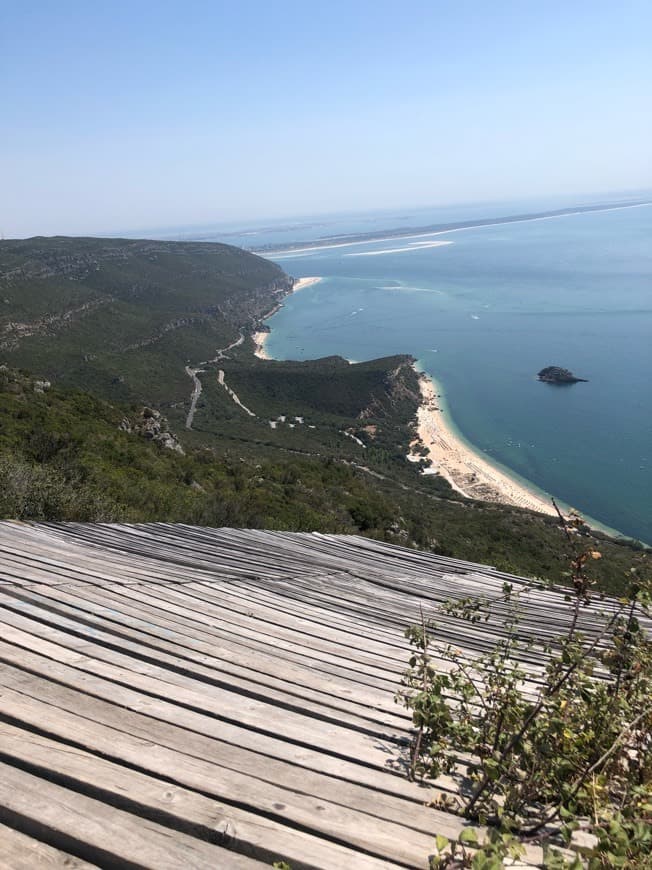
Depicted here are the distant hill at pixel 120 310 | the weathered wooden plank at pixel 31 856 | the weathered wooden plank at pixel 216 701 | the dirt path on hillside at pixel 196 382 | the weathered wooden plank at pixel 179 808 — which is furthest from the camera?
the distant hill at pixel 120 310

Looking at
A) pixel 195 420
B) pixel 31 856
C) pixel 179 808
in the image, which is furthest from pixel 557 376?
pixel 31 856

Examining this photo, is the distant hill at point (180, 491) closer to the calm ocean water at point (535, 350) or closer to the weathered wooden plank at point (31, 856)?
the weathered wooden plank at point (31, 856)

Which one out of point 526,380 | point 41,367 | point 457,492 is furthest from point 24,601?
point 526,380

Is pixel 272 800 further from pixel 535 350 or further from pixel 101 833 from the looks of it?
pixel 535 350

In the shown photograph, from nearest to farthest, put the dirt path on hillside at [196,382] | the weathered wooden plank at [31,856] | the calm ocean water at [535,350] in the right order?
1. the weathered wooden plank at [31,856]
2. the calm ocean water at [535,350]
3. the dirt path on hillside at [196,382]

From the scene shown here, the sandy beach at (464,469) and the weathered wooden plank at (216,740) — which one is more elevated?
the weathered wooden plank at (216,740)

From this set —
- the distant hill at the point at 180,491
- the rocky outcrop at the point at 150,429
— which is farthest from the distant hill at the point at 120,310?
the distant hill at the point at 180,491
